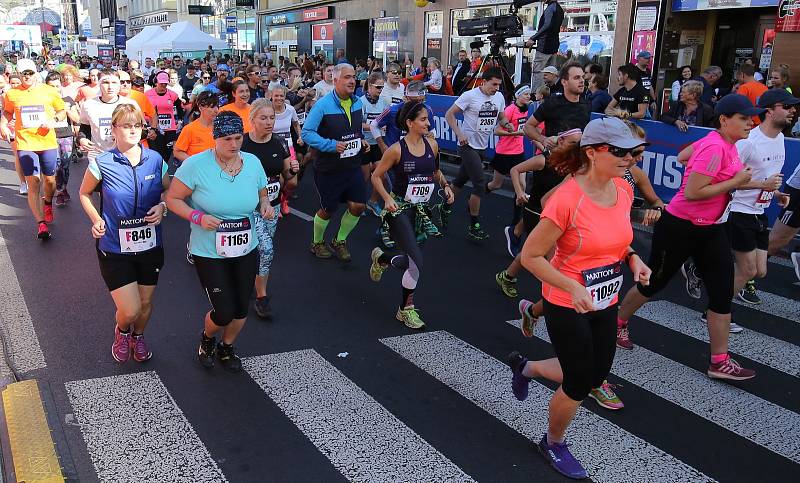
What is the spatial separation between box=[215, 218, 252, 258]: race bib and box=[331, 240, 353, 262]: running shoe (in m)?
3.13

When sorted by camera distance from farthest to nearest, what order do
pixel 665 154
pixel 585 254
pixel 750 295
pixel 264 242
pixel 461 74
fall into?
pixel 461 74, pixel 665 154, pixel 750 295, pixel 264 242, pixel 585 254

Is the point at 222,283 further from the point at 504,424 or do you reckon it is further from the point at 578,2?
the point at 578,2

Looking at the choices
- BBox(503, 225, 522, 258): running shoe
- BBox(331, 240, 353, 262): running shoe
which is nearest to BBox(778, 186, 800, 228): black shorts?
BBox(503, 225, 522, 258): running shoe

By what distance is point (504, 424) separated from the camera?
4.23 meters

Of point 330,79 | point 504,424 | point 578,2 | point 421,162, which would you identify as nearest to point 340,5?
point 578,2

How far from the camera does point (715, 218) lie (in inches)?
189

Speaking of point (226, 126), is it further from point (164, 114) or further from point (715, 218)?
point (164, 114)

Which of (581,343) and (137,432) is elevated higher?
(581,343)

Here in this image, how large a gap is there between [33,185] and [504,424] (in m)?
6.69

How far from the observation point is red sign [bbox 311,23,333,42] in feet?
111

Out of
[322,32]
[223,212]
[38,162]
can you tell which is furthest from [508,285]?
[322,32]

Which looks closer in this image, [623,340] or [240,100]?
[623,340]

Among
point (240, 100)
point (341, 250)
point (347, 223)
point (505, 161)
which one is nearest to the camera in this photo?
point (347, 223)

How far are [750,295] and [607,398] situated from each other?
2.98m
